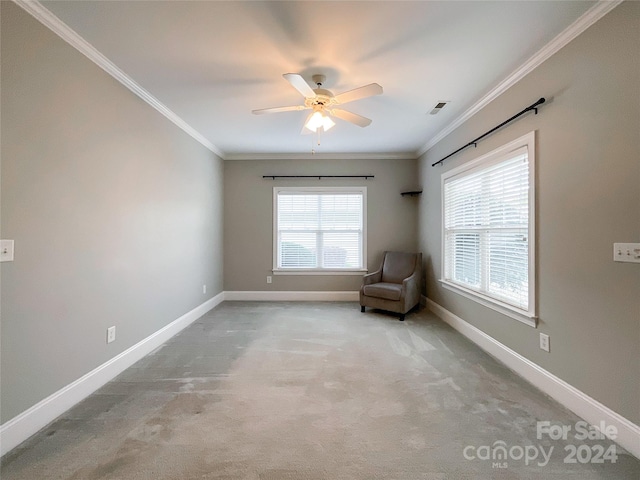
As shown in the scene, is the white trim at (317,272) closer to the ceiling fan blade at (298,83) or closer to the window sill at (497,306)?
the window sill at (497,306)

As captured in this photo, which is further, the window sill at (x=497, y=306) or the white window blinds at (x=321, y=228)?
the white window blinds at (x=321, y=228)

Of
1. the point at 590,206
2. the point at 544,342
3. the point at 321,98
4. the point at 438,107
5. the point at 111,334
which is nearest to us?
the point at 590,206

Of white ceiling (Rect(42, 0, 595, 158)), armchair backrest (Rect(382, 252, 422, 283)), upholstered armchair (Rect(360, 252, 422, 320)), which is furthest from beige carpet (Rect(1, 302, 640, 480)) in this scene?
white ceiling (Rect(42, 0, 595, 158))

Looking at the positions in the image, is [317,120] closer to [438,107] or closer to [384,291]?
[438,107]

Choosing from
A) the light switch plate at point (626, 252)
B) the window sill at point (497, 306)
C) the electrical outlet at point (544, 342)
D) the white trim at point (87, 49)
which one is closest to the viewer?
the light switch plate at point (626, 252)

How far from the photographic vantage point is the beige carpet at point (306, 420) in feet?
4.58

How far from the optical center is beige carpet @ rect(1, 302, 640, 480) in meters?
1.40

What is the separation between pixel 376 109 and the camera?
3.04 metres

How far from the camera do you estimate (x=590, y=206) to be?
5.75ft

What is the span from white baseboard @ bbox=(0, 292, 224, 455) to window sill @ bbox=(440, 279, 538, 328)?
3.45 meters

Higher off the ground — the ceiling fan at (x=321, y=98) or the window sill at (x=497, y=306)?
the ceiling fan at (x=321, y=98)

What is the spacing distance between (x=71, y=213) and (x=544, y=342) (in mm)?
3597

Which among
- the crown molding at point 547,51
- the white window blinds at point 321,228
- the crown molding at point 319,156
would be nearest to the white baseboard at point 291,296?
the white window blinds at point 321,228

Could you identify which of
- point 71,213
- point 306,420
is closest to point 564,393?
point 306,420
